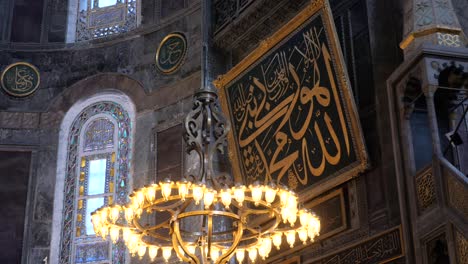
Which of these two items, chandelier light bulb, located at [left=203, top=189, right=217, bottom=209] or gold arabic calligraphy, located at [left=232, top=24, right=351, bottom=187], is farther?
gold arabic calligraphy, located at [left=232, top=24, right=351, bottom=187]

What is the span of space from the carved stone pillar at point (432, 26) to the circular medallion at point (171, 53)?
13.4ft

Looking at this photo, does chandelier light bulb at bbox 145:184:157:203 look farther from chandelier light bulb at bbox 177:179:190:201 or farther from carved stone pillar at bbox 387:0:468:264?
carved stone pillar at bbox 387:0:468:264

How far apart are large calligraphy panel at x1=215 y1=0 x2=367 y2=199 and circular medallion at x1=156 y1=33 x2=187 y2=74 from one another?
134cm

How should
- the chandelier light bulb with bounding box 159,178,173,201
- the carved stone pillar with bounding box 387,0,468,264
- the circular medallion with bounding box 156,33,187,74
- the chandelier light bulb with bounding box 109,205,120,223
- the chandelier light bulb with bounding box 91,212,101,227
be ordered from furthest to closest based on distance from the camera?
the circular medallion with bounding box 156,33,187,74
the chandelier light bulb with bounding box 91,212,101,227
the chandelier light bulb with bounding box 109,205,120,223
the chandelier light bulb with bounding box 159,178,173,201
the carved stone pillar with bounding box 387,0,468,264

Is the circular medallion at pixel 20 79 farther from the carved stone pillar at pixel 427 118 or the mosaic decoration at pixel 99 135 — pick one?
the carved stone pillar at pixel 427 118

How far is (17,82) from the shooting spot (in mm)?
10352

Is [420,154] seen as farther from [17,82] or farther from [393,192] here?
[17,82]

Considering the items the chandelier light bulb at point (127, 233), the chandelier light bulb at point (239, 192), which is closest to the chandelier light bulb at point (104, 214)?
the chandelier light bulb at point (127, 233)

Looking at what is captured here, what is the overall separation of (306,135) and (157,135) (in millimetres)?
2691

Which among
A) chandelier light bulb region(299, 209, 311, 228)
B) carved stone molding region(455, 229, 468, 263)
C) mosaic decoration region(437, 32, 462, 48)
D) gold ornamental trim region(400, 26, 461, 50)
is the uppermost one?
gold ornamental trim region(400, 26, 461, 50)

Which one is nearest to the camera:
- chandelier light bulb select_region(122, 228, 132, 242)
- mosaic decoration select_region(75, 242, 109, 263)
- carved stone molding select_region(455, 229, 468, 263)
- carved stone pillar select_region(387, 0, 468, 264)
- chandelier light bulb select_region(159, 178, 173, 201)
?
carved stone molding select_region(455, 229, 468, 263)

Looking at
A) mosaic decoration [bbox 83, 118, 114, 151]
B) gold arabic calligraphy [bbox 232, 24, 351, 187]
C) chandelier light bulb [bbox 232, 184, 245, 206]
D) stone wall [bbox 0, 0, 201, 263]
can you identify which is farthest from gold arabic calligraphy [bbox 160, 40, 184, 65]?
chandelier light bulb [bbox 232, 184, 245, 206]

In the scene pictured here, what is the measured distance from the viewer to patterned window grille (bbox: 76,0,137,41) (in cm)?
1068

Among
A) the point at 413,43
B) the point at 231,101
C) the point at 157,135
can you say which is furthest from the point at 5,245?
the point at 413,43
